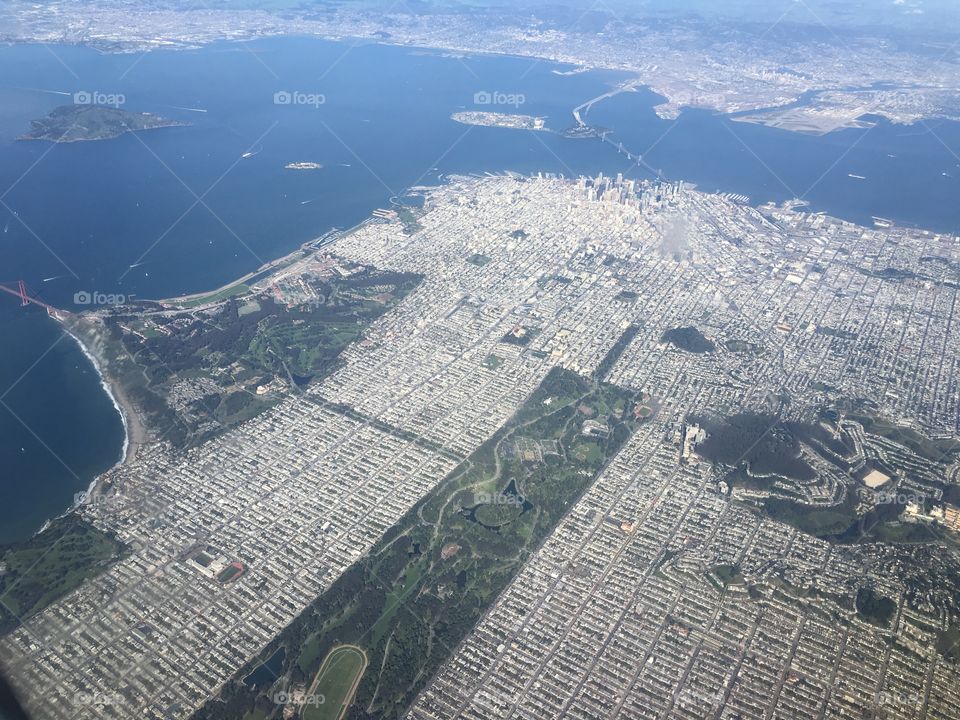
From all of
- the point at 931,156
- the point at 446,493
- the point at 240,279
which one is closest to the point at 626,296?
the point at 446,493

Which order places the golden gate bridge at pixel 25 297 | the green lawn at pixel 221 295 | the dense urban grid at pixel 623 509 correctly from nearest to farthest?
the dense urban grid at pixel 623 509 < the golden gate bridge at pixel 25 297 < the green lawn at pixel 221 295

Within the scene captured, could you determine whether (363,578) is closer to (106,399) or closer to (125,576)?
(125,576)

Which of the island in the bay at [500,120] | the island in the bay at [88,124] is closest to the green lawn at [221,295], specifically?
the island in the bay at [88,124]

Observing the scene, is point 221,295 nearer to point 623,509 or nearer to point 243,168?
point 243,168

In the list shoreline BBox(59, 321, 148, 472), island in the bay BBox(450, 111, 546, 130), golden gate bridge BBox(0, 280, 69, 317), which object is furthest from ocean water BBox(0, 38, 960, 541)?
island in the bay BBox(450, 111, 546, 130)

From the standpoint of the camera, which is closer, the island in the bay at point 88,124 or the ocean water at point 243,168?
the ocean water at point 243,168

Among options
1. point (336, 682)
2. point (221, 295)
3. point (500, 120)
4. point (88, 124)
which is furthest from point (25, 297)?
point (500, 120)

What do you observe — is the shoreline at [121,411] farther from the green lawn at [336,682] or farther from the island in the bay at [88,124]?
the island in the bay at [88,124]
